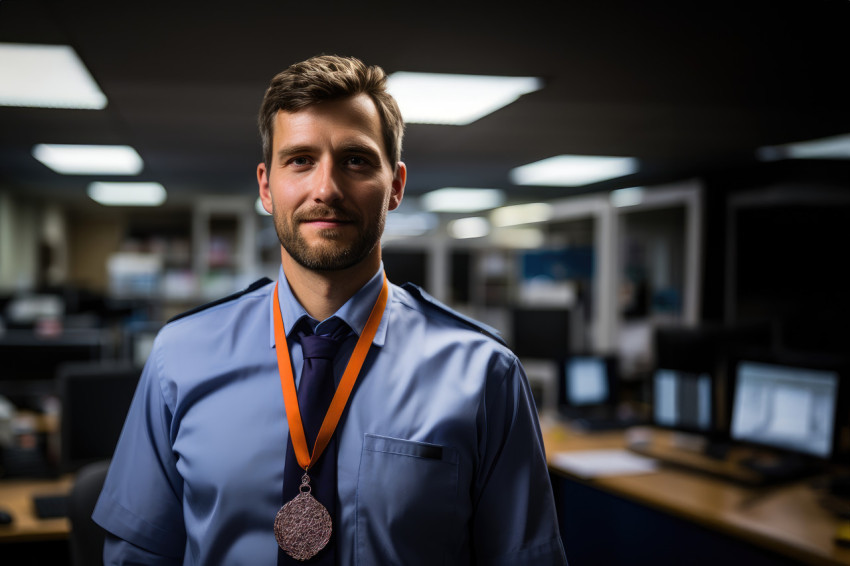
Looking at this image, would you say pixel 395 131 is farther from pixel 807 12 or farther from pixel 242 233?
pixel 242 233

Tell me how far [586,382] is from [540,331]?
4.07 feet

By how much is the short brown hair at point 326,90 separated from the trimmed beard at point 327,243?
17cm

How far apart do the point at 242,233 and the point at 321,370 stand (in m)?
8.14

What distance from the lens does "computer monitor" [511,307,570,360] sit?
203 inches

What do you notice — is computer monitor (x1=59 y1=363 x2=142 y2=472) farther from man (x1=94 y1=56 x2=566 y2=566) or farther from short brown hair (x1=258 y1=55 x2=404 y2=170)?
short brown hair (x1=258 y1=55 x2=404 y2=170)

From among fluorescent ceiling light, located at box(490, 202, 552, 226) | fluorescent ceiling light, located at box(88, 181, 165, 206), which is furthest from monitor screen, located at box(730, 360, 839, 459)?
fluorescent ceiling light, located at box(88, 181, 165, 206)

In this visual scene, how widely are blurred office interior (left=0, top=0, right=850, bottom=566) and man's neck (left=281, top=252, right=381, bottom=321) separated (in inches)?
64.0

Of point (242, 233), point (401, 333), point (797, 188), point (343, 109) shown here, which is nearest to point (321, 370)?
point (401, 333)

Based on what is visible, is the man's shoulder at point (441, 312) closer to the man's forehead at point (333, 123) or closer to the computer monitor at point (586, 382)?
the man's forehead at point (333, 123)

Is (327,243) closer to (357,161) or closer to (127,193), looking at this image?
(357,161)

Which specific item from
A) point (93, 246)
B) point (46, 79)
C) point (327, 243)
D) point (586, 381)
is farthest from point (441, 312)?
point (93, 246)

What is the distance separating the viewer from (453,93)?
3.72 meters

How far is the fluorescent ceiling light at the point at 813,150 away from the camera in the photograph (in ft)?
16.4

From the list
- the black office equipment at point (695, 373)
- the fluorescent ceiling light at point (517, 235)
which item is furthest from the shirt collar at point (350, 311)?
the fluorescent ceiling light at point (517, 235)
